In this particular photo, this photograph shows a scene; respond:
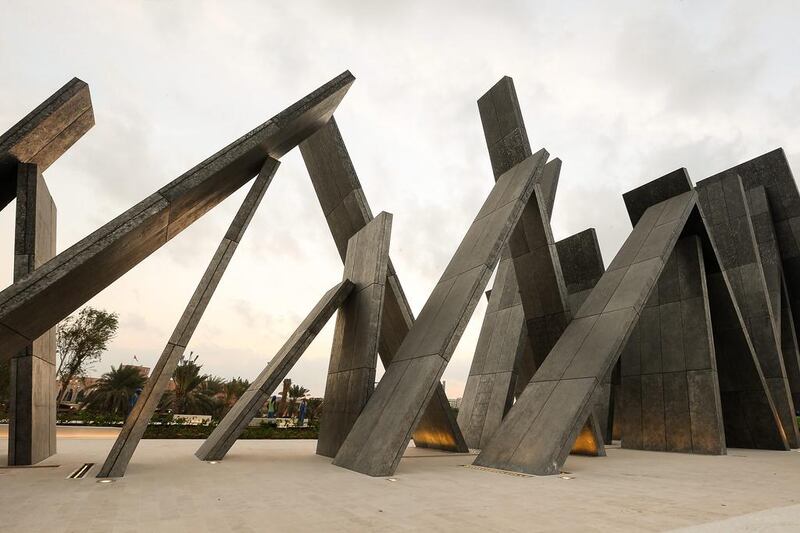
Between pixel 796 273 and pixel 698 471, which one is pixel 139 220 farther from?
pixel 796 273

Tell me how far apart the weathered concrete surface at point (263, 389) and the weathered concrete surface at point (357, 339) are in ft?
2.48

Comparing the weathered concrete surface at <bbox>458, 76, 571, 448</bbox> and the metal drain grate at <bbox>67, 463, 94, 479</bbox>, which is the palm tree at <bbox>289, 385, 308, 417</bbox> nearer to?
the weathered concrete surface at <bbox>458, 76, 571, 448</bbox>

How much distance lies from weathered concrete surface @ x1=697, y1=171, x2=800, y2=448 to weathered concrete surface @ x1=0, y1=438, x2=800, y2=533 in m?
8.82

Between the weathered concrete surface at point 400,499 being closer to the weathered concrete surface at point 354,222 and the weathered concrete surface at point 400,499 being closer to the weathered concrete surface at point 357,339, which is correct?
the weathered concrete surface at point 357,339

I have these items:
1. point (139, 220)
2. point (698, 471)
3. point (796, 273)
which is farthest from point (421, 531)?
point (796, 273)

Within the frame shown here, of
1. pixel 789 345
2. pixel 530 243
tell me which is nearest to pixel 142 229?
pixel 530 243

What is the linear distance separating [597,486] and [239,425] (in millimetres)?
6521

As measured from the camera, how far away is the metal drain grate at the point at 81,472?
22.2 feet

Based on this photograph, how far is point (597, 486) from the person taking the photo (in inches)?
267

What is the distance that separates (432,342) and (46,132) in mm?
7238

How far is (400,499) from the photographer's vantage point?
18.2ft

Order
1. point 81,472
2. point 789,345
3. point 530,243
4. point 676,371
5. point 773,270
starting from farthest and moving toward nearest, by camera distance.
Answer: point 789,345
point 773,270
point 676,371
point 530,243
point 81,472

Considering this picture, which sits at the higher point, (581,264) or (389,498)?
(581,264)

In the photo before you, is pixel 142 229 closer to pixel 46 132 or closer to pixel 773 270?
pixel 46 132
